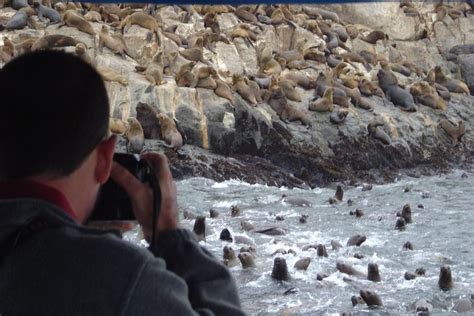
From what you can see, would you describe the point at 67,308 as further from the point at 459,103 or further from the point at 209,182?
the point at 459,103

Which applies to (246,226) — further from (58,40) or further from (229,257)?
(58,40)

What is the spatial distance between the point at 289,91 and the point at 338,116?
1.20 meters

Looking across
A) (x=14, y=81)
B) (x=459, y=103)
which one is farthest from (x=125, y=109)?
(x=14, y=81)

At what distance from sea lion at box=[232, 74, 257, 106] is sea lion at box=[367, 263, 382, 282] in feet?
29.2

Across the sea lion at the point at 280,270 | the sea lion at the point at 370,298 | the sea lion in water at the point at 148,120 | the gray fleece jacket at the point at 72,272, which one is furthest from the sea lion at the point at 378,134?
the gray fleece jacket at the point at 72,272

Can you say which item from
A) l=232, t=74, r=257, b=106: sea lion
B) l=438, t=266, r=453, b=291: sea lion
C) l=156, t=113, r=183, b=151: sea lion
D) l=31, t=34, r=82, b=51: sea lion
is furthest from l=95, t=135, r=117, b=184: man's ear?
l=232, t=74, r=257, b=106: sea lion

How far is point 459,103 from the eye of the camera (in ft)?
81.7

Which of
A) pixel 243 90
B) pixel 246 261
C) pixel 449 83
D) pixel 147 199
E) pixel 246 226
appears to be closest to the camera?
pixel 147 199

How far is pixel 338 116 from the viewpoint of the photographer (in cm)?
2008

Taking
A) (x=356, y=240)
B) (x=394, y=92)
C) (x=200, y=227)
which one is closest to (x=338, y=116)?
(x=394, y=92)

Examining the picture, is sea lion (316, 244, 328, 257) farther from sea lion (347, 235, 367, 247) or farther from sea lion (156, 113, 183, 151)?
sea lion (156, 113, 183, 151)

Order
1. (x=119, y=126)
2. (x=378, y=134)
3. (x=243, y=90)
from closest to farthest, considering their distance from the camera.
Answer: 1. (x=119, y=126)
2. (x=243, y=90)
3. (x=378, y=134)

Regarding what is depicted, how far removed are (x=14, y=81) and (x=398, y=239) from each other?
1183 centimetres

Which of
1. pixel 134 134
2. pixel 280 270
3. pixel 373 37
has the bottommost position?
pixel 134 134
